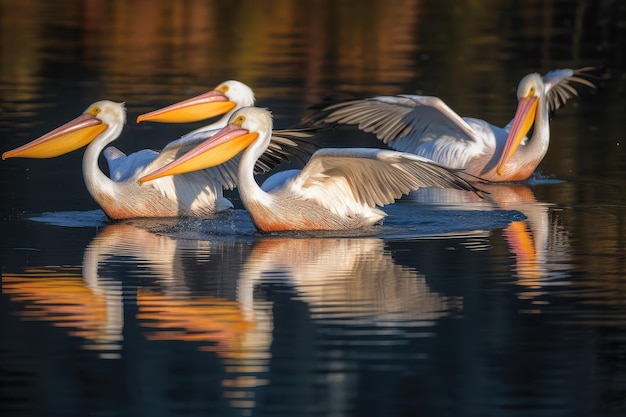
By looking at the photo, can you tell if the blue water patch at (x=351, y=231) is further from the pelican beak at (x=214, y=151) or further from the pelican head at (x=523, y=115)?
the pelican head at (x=523, y=115)

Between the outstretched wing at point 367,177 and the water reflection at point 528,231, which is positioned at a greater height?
the outstretched wing at point 367,177

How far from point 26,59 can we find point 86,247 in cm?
1123

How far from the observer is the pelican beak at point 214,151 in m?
8.64

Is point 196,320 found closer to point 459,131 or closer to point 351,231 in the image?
point 351,231

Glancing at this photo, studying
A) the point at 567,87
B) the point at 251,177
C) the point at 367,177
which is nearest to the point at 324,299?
the point at 251,177

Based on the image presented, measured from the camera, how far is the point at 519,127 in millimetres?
11008

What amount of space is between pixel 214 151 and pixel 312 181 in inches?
22.7

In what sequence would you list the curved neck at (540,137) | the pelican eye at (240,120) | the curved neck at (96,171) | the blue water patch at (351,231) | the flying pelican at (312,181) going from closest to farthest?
the flying pelican at (312,181), the blue water patch at (351,231), the pelican eye at (240,120), the curved neck at (96,171), the curved neck at (540,137)

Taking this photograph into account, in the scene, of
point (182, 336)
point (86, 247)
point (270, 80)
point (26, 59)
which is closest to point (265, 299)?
point (182, 336)

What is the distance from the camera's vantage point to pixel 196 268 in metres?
7.50

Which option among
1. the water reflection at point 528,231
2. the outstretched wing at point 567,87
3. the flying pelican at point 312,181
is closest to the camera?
the water reflection at point 528,231

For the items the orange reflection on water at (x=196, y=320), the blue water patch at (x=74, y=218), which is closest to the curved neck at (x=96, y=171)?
the blue water patch at (x=74, y=218)

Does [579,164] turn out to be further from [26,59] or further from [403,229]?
[26,59]

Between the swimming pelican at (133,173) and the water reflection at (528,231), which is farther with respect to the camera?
the swimming pelican at (133,173)
